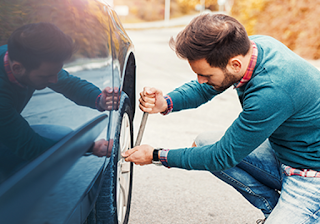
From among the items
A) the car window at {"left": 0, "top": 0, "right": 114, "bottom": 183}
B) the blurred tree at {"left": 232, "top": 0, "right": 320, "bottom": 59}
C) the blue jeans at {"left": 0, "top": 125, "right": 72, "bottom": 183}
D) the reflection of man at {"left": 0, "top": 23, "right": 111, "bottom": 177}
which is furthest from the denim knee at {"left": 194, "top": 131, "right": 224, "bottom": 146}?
the blurred tree at {"left": 232, "top": 0, "right": 320, "bottom": 59}

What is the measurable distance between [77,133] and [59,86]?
246 mm

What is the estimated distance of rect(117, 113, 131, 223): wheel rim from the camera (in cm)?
193

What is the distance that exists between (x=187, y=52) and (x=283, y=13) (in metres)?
9.05

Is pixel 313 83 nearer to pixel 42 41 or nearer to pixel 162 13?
pixel 42 41

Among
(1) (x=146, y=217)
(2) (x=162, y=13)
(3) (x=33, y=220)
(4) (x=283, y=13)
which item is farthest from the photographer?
(2) (x=162, y=13)

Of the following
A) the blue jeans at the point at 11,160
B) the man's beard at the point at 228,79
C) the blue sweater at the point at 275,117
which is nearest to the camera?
the blue jeans at the point at 11,160

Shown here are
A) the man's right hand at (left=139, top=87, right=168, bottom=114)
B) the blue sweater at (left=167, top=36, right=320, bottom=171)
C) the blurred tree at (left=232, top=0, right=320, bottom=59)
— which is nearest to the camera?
the blue sweater at (left=167, top=36, right=320, bottom=171)

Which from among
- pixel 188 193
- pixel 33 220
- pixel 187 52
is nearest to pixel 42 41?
pixel 33 220

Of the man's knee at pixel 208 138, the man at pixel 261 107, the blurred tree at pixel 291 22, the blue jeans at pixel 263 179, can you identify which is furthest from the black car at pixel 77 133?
the blurred tree at pixel 291 22

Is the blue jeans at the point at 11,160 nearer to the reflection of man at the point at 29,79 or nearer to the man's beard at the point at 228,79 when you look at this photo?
the reflection of man at the point at 29,79

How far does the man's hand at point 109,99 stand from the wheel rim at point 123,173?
0.20 meters

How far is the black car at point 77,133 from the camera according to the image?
100cm

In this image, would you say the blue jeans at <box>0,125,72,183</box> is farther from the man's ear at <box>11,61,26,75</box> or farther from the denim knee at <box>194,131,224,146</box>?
the denim knee at <box>194,131,224,146</box>

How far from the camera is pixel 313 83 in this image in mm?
1641
